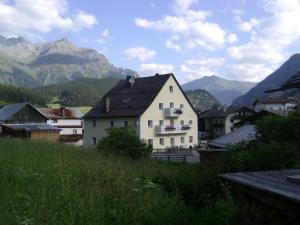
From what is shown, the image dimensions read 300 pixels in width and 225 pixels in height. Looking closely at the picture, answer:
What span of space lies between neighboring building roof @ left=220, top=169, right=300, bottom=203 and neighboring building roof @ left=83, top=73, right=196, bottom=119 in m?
52.0

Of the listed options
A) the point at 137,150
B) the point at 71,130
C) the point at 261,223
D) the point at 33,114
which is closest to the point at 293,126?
the point at 261,223

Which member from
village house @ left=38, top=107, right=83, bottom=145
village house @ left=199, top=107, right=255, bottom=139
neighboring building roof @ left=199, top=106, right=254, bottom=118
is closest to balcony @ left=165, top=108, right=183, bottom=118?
village house @ left=199, top=107, right=255, bottom=139

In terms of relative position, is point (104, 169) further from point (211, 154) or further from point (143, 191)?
point (211, 154)

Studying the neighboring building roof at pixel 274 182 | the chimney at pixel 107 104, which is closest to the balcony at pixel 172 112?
the chimney at pixel 107 104

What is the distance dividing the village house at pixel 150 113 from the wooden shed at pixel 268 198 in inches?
2044

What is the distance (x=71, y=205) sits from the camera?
7.85m

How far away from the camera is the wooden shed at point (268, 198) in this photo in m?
5.08

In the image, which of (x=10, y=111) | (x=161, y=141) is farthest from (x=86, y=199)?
(x=10, y=111)

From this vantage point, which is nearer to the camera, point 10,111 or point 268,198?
point 268,198

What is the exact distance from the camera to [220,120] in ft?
326

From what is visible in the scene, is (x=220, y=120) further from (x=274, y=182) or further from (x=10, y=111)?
(x=274, y=182)

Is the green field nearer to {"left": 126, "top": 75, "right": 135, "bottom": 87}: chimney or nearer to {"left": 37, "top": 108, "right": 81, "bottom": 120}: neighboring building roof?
{"left": 126, "top": 75, "right": 135, "bottom": 87}: chimney

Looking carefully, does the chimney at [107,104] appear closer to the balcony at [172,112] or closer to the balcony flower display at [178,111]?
the balcony at [172,112]

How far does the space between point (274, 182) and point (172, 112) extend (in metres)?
57.0
